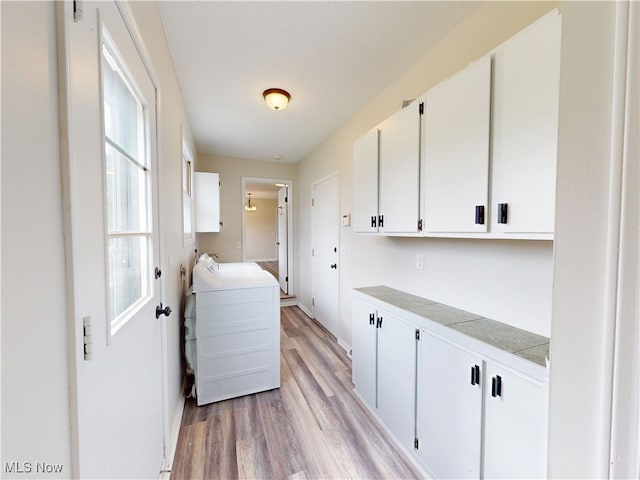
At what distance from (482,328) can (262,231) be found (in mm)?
8568

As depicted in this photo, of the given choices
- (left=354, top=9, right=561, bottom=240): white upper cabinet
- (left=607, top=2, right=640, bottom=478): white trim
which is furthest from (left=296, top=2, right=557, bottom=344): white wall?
(left=607, top=2, right=640, bottom=478): white trim

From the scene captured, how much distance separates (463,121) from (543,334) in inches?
42.7

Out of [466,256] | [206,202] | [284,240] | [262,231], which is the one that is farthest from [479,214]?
[262,231]

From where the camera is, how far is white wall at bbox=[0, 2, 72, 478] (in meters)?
0.43

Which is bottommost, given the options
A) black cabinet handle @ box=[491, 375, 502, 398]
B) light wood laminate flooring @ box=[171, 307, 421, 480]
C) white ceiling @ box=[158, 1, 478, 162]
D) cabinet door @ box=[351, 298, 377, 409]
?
light wood laminate flooring @ box=[171, 307, 421, 480]

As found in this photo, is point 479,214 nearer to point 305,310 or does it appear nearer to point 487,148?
point 487,148

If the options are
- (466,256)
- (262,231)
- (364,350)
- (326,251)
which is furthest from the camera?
(262,231)

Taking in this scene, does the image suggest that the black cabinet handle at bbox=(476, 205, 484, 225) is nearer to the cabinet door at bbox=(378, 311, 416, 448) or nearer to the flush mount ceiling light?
the cabinet door at bbox=(378, 311, 416, 448)

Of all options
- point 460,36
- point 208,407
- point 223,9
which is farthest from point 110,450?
point 460,36

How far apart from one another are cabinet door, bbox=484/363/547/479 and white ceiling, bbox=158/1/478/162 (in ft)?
6.32

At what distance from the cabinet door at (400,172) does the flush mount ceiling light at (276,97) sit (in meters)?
0.96

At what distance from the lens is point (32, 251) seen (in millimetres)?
495

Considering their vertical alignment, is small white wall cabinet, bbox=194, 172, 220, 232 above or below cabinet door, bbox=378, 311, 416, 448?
above

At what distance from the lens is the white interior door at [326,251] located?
319 cm
